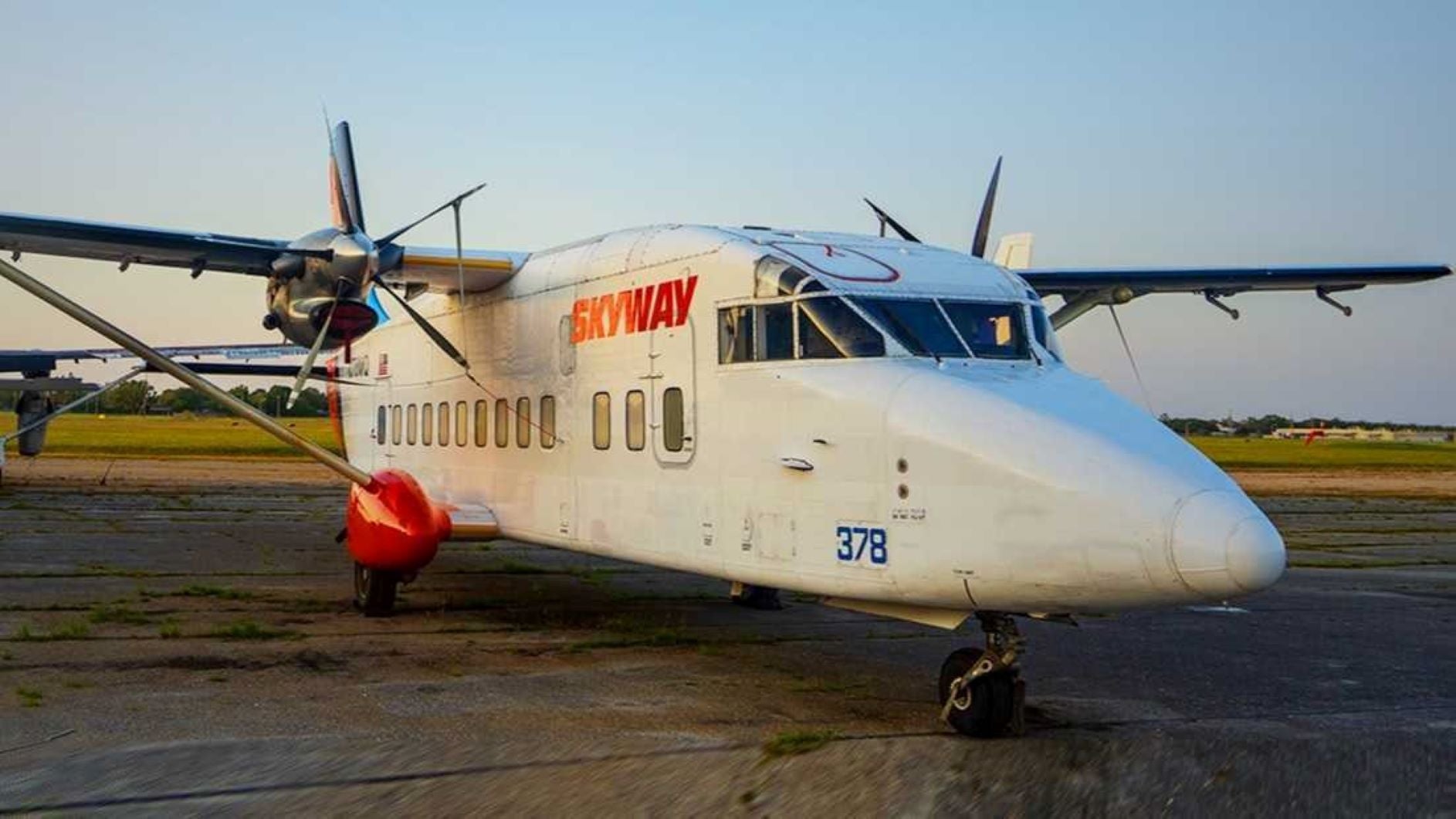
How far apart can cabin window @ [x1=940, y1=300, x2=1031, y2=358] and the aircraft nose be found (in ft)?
7.26

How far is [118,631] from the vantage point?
11.9 metres

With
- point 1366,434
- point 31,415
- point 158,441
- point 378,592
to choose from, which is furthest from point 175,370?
point 1366,434

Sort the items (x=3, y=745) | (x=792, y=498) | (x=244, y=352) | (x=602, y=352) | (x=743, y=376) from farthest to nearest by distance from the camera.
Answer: (x=244, y=352) → (x=602, y=352) → (x=743, y=376) → (x=792, y=498) → (x=3, y=745)

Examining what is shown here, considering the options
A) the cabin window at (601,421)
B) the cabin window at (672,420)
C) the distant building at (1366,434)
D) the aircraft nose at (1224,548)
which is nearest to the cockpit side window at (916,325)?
the cabin window at (672,420)

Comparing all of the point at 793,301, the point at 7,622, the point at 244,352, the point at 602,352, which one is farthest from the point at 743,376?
the point at 244,352

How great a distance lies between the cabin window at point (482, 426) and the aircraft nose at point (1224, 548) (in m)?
8.13

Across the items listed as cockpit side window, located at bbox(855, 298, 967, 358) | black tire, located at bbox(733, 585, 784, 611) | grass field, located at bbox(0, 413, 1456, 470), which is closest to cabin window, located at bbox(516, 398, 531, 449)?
black tire, located at bbox(733, 585, 784, 611)

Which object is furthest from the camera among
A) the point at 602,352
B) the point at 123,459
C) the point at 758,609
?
the point at 123,459

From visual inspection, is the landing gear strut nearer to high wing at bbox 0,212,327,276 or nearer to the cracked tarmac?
the cracked tarmac

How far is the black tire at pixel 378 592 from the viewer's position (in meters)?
13.2

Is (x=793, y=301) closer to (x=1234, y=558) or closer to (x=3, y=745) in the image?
(x=1234, y=558)

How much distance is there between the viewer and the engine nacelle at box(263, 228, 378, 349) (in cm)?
1282

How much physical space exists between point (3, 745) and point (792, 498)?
4796 millimetres

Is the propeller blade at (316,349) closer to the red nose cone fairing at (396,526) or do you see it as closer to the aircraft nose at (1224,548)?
the red nose cone fairing at (396,526)
